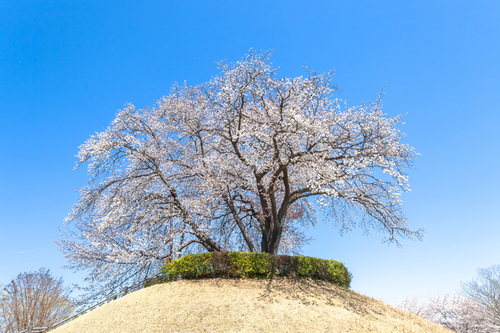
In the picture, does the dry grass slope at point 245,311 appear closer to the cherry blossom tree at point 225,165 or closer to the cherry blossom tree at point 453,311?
the cherry blossom tree at point 225,165

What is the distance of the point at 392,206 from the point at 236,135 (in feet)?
25.1

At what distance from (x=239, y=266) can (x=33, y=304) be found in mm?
14482

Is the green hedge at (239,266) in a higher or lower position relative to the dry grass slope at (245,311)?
higher

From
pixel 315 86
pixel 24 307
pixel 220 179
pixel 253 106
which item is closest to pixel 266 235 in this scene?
pixel 220 179

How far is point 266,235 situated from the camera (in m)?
15.1

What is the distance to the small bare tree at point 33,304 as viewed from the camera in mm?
18031

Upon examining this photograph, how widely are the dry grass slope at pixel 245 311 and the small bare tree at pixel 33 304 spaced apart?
9.37 meters

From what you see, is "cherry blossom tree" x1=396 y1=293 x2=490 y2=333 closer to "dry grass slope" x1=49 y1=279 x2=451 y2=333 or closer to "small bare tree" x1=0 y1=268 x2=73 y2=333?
"dry grass slope" x1=49 y1=279 x2=451 y2=333

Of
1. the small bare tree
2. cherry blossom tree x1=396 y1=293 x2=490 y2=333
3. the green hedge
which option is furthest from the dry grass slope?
cherry blossom tree x1=396 y1=293 x2=490 y2=333

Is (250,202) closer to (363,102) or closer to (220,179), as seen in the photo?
(220,179)

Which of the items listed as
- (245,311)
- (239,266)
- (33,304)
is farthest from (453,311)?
(33,304)

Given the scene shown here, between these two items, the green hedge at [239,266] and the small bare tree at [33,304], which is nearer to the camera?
the green hedge at [239,266]

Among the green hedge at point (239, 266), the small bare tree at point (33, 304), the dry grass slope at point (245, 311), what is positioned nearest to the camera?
the dry grass slope at point (245, 311)

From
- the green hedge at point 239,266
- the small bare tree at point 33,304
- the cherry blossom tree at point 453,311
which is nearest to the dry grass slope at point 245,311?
the green hedge at point 239,266
